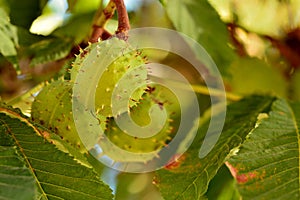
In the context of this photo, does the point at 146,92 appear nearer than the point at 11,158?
No

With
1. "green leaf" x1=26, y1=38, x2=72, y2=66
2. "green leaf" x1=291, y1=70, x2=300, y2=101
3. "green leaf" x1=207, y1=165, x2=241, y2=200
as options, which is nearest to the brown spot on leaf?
"green leaf" x1=207, y1=165, x2=241, y2=200

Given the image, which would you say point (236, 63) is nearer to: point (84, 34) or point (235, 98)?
point (235, 98)

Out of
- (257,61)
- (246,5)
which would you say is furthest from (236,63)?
(246,5)

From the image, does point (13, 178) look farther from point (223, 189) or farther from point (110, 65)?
point (223, 189)

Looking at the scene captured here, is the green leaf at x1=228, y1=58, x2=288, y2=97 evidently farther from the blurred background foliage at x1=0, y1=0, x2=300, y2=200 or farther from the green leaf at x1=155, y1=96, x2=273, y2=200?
the green leaf at x1=155, y1=96, x2=273, y2=200

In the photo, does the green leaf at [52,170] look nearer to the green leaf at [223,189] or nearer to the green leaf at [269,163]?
the green leaf at [269,163]

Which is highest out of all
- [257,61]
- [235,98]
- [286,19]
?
[286,19]
